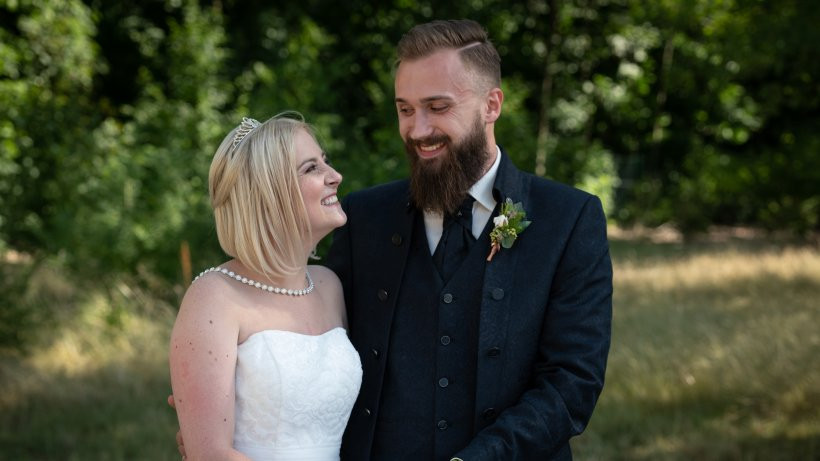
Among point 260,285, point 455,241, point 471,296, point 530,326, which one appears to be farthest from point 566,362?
point 260,285

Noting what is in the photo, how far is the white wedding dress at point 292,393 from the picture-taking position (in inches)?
106

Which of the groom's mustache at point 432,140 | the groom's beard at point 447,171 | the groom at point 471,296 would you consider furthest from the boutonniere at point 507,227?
the groom's mustache at point 432,140

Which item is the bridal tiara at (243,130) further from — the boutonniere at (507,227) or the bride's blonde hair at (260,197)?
the boutonniere at (507,227)

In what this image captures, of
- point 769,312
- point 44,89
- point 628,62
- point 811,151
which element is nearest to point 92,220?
point 44,89

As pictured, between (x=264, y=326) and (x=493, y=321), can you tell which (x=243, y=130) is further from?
(x=493, y=321)

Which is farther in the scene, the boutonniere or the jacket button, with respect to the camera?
the jacket button

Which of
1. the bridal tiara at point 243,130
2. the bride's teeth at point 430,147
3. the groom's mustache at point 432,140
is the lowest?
the bride's teeth at point 430,147

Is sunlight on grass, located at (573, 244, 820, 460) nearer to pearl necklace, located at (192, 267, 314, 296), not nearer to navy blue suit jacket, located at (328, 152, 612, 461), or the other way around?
navy blue suit jacket, located at (328, 152, 612, 461)

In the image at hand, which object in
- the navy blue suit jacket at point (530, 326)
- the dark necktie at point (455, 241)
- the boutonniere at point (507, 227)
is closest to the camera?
the navy blue suit jacket at point (530, 326)

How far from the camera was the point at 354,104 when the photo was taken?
18172 mm

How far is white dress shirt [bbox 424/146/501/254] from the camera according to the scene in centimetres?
290

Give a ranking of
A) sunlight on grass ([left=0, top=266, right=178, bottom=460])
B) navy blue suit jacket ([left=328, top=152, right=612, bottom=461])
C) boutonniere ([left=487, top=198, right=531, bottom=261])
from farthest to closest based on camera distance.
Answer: sunlight on grass ([left=0, top=266, right=178, bottom=460]) → boutonniere ([left=487, top=198, right=531, bottom=261]) → navy blue suit jacket ([left=328, top=152, right=612, bottom=461])

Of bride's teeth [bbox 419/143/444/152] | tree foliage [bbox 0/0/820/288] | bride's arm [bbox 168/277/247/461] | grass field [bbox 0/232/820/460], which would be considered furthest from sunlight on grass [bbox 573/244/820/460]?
bride's arm [bbox 168/277/247/461]

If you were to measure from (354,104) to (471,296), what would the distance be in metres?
15.6
